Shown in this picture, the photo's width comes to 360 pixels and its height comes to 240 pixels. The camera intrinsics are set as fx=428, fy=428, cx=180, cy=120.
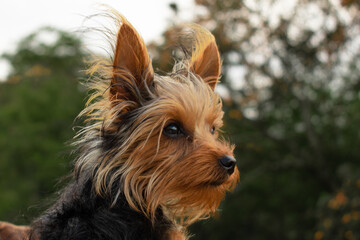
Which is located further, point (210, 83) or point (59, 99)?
point (59, 99)

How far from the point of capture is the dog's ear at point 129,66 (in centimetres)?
344

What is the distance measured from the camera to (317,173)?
19.7 meters

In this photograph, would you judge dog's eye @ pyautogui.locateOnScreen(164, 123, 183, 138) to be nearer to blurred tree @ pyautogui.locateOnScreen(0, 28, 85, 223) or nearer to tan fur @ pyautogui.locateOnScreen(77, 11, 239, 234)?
tan fur @ pyautogui.locateOnScreen(77, 11, 239, 234)

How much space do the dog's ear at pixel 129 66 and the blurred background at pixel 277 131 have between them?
93cm

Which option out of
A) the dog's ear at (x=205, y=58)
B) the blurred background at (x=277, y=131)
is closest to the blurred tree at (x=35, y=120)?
the blurred background at (x=277, y=131)

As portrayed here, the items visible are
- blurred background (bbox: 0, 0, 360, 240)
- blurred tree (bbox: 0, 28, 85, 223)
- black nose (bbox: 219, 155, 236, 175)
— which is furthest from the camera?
blurred tree (bbox: 0, 28, 85, 223)

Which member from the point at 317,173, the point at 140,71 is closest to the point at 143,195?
the point at 140,71

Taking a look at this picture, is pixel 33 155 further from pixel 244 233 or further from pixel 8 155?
pixel 244 233

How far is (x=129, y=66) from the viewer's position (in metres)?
3.65

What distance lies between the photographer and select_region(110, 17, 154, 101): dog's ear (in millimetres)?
3436

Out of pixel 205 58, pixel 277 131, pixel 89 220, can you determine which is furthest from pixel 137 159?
pixel 277 131

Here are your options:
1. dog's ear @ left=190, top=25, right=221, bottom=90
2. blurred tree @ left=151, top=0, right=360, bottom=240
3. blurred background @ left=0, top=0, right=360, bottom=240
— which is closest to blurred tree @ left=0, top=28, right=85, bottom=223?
blurred background @ left=0, top=0, right=360, bottom=240

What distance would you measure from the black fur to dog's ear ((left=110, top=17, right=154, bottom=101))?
0.83 metres

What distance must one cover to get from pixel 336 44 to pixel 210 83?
12.3 m
